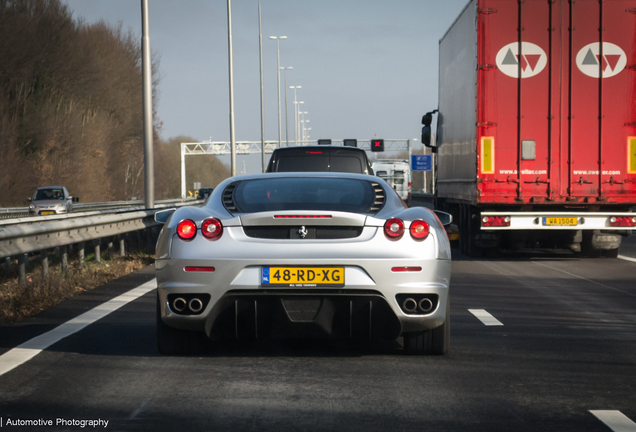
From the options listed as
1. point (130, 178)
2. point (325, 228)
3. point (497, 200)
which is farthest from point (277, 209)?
point (130, 178)

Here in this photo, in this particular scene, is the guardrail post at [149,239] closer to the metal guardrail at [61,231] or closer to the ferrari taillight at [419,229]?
the metal guardrail at [61,231]

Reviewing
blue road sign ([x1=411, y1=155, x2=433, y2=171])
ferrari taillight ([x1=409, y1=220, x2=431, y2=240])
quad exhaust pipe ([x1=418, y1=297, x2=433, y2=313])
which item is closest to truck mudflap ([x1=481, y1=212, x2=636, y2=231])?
ferrari taillight ([x1=409, y1=220, x2=431, y2=240])

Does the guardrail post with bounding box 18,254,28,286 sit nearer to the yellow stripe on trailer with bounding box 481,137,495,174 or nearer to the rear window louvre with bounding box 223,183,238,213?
the rear window louvre with bounding box 223,183,238,213

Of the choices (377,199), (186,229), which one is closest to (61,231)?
(186,229)

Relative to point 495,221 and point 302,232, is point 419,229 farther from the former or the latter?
point 495,221

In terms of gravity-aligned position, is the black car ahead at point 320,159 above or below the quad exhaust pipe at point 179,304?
above

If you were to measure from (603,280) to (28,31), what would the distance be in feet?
117

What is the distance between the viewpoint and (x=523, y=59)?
13680mm

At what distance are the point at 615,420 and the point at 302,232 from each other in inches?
88.1

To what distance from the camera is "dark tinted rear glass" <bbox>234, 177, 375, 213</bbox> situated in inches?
239

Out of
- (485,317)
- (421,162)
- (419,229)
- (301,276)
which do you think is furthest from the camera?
(421,162)

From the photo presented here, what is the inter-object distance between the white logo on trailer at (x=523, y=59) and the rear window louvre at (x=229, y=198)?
8133 mm

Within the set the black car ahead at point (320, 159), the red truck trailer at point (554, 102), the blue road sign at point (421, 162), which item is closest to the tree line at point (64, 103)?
the blue road sign at point (421, 162)

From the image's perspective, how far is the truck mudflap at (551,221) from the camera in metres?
14.1
